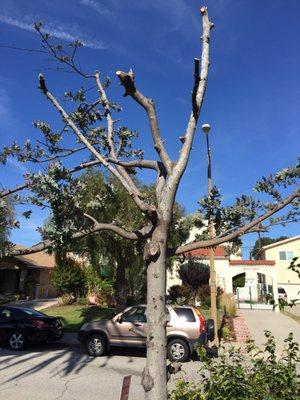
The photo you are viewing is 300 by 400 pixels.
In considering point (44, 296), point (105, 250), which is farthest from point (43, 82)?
point (44, 296)

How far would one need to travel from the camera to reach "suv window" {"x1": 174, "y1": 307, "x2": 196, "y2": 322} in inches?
500

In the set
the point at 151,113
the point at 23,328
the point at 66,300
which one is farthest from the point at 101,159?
the point at 66,300

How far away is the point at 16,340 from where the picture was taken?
536 inches

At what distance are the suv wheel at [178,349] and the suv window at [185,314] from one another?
0.65 m

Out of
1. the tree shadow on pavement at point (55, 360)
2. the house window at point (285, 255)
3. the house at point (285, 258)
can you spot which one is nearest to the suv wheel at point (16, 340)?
the tree shadow on pavement at point (55, 360)

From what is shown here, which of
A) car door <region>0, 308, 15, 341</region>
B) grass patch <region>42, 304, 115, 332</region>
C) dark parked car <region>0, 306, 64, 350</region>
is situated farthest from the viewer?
grass patch <region>42, 304, 115, 332</region>

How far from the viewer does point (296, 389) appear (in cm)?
404

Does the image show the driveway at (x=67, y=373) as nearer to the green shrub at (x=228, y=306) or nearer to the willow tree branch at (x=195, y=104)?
the willow tree branch at (x=195, y=104)

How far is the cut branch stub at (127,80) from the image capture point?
3.95 m

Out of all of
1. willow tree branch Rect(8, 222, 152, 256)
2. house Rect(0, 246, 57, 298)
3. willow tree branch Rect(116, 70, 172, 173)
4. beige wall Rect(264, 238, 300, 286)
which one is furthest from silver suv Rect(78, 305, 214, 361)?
beige wall Rect(264, 238, 300, 286)

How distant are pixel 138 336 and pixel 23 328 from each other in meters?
3.84

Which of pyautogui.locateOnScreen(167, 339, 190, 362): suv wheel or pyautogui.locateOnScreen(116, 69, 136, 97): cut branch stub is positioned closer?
pyautogui.locateOnScreen(116, 69, 136, 97): cut branch stub

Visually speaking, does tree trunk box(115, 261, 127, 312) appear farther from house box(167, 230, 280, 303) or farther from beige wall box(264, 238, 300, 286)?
beige wall box(264, 238, 300, 286)

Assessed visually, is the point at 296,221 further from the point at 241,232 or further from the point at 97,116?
the point at 97,116
